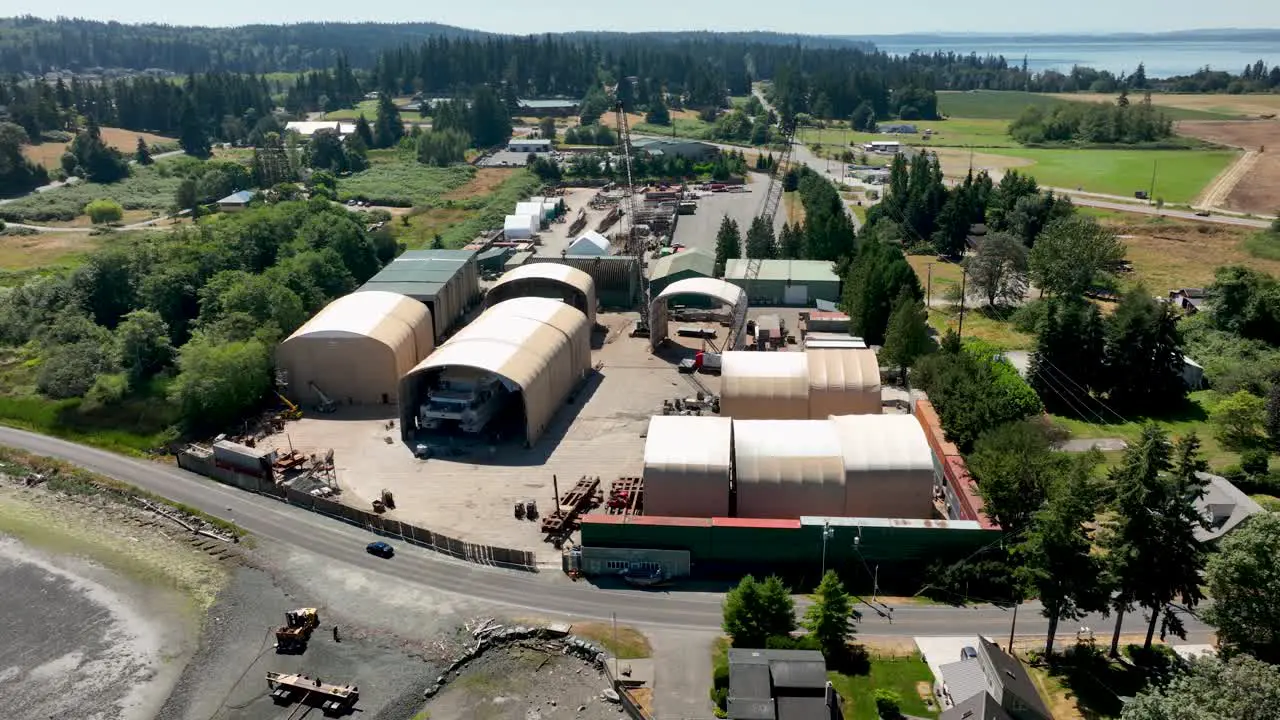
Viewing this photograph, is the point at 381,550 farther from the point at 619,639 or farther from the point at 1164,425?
the point at 1164,425

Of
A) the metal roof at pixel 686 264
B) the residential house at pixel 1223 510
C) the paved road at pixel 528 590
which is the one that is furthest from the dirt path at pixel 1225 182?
the paved road at pixel 528 590

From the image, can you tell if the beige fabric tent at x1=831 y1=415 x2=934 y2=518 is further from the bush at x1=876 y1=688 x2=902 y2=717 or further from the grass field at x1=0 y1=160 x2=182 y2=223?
the grass field at x1=0 y1=160 x2=182 y2=223

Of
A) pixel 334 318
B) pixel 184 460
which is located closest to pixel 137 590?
pixel 184 460

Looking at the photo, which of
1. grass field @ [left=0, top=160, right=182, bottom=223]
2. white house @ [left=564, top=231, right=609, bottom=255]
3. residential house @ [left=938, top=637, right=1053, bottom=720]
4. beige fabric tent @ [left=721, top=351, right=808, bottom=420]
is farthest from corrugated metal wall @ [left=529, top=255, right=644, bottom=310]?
grass field @ [left=0, top=160, right=182, bottom=223]

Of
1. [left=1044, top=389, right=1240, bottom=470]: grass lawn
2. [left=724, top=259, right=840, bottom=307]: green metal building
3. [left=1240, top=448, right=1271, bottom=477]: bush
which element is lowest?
[left=1044, top=389, right=1240, bottom=470]: grass lawn

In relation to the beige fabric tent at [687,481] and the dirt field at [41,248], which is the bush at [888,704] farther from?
the dirt field at [41,248]

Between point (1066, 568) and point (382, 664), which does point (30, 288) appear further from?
point (1066, 568)
